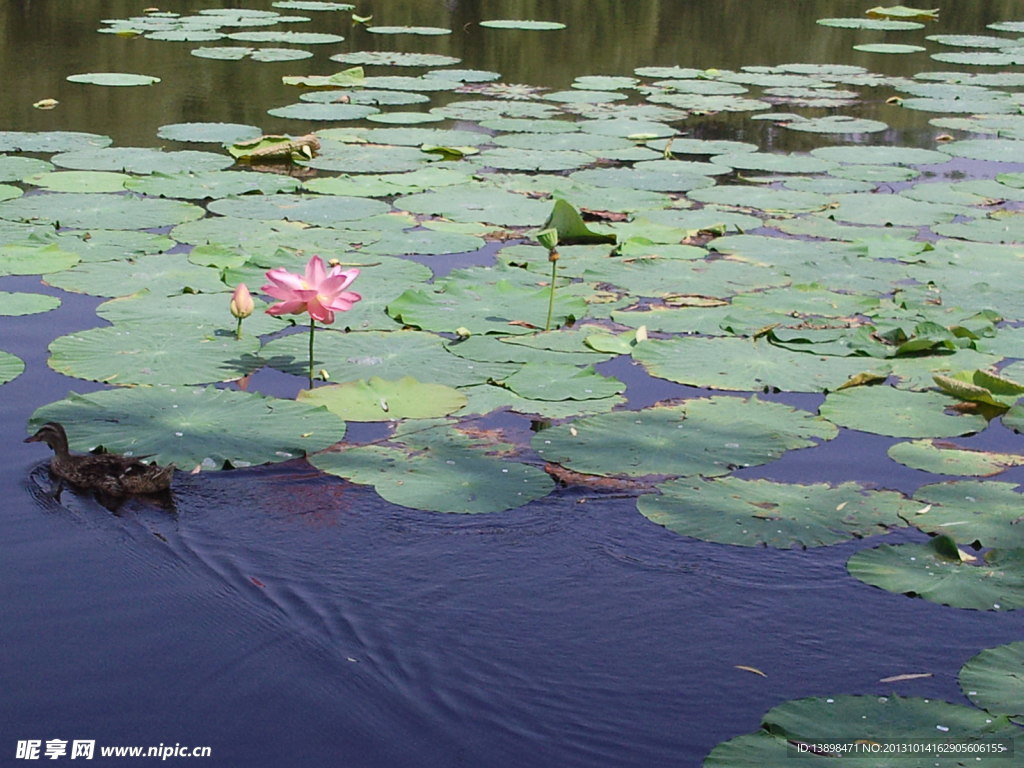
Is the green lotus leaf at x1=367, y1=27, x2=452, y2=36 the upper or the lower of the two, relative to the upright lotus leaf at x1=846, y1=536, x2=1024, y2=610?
upper

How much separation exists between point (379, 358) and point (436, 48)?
9.14 meters

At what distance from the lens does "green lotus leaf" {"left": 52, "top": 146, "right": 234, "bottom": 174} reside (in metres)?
6.69

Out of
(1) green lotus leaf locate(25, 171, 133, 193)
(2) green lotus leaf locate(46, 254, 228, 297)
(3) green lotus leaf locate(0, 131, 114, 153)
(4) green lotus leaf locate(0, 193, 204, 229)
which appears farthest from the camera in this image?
(3) green lotus leaf locate(0, 131, 114, 153)

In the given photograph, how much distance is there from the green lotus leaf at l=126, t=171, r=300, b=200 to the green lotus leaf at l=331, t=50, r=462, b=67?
5.08m

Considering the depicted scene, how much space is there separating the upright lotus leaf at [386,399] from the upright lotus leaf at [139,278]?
3.68 ft

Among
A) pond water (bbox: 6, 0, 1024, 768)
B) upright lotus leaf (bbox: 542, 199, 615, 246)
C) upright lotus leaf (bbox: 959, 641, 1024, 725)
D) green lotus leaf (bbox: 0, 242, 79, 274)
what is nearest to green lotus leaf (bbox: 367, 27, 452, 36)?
upright lotus leaf (bbox: 542, 199, 615, 246)

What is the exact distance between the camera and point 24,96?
9.00m

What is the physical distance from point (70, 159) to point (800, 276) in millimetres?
4002

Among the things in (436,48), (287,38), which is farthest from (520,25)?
(287,38)

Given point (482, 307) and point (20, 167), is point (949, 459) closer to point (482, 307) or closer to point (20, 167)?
point (482, 307)

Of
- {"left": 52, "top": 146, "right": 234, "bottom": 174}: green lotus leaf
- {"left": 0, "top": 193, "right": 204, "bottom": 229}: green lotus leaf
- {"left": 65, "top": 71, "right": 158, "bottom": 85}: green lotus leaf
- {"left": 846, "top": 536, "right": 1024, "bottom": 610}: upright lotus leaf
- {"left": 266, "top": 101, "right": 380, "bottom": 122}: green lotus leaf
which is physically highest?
{"left": 65, "top": 71, "right": 158, "bottom": 85}: green lotus leaf

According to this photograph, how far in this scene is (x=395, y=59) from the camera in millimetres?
11648

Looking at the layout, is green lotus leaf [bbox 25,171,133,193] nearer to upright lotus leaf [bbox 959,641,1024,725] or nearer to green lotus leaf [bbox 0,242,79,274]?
green lotus leaf [bbox 0,242,79,274]

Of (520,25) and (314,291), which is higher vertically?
(520,25)
